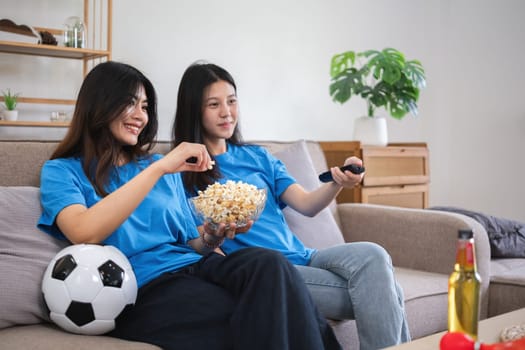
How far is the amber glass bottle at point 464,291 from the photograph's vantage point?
110 centimetres

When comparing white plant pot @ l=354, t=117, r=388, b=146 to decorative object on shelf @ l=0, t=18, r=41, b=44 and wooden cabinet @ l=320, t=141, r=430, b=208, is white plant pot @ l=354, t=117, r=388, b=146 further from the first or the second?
decorative object on shelf @ l=0, t=18, r=41, b=44

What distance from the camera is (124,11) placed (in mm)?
3137

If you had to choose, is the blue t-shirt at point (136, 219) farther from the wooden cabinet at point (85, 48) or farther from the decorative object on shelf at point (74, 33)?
the decorative object on shelf at point (74, 33)

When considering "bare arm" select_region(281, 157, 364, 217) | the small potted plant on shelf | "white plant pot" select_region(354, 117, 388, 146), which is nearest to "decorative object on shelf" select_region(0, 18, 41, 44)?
the small potted plant on shelf

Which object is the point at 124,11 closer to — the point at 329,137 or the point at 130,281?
the point at 329,137

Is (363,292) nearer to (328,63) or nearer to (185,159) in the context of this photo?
(185,159)

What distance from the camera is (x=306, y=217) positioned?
2.38 metres

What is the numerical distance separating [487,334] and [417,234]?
113cm

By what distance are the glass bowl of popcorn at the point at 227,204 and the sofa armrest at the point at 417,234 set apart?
3.24 ft

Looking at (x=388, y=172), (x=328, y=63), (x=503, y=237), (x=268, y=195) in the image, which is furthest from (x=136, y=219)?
(x=328, y=63)

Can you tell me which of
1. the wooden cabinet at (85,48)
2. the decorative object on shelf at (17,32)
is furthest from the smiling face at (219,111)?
the decorative object on shelf at (17,32)

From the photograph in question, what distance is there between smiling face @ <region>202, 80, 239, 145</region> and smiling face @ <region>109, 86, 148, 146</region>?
350 millimetres

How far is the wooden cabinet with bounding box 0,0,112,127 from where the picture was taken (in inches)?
107

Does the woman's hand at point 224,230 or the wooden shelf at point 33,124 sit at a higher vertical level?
the wooden shelf at point 33,124
